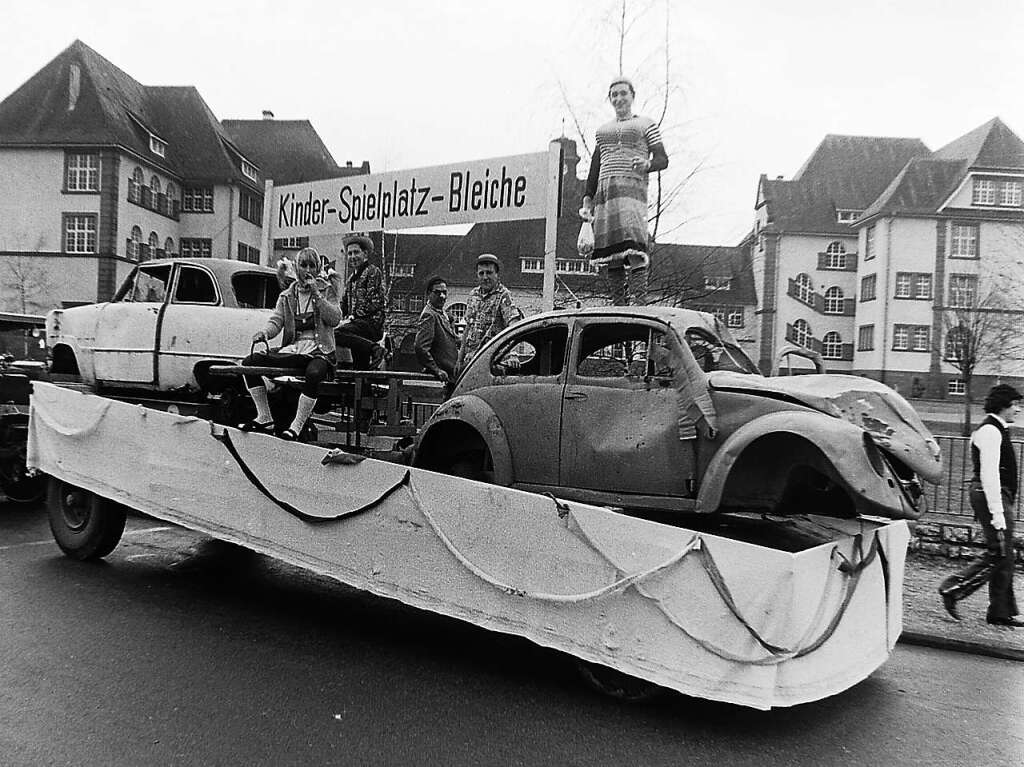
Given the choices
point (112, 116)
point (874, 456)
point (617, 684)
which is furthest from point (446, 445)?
point (112, 116)

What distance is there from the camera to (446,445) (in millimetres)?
6336

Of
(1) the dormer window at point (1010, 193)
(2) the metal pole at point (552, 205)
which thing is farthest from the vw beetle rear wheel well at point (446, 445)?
(1) the dormer window at point (1010, 193)

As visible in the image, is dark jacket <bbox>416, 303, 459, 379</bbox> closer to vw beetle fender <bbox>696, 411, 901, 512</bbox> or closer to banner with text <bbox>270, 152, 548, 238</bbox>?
banner with text <bbox>270, 152, 548, 238</bbox>

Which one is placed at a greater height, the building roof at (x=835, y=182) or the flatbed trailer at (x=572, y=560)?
the building roof at (x=835, y=182)

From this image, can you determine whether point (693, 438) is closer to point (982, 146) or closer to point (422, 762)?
point (422, 762)

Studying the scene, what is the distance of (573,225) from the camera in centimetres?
1700

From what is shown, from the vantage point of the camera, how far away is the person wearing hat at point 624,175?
719 centimetres

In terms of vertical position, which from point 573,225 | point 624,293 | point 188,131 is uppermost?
point 188,131

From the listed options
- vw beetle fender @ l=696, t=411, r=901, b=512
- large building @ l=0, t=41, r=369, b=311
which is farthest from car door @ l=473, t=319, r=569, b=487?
large building @ l=0, t=41, r=369, b=311

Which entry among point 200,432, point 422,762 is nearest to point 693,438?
point 422,762

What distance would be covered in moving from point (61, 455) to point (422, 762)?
516cm

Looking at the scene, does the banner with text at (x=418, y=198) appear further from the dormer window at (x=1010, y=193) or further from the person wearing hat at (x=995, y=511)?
the dormer window at (x=1010, y=193)

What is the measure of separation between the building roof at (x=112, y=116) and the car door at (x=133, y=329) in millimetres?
38248

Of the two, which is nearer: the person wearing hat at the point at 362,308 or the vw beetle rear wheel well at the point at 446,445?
the vw beetle rear wheel well at the point at 446,445
